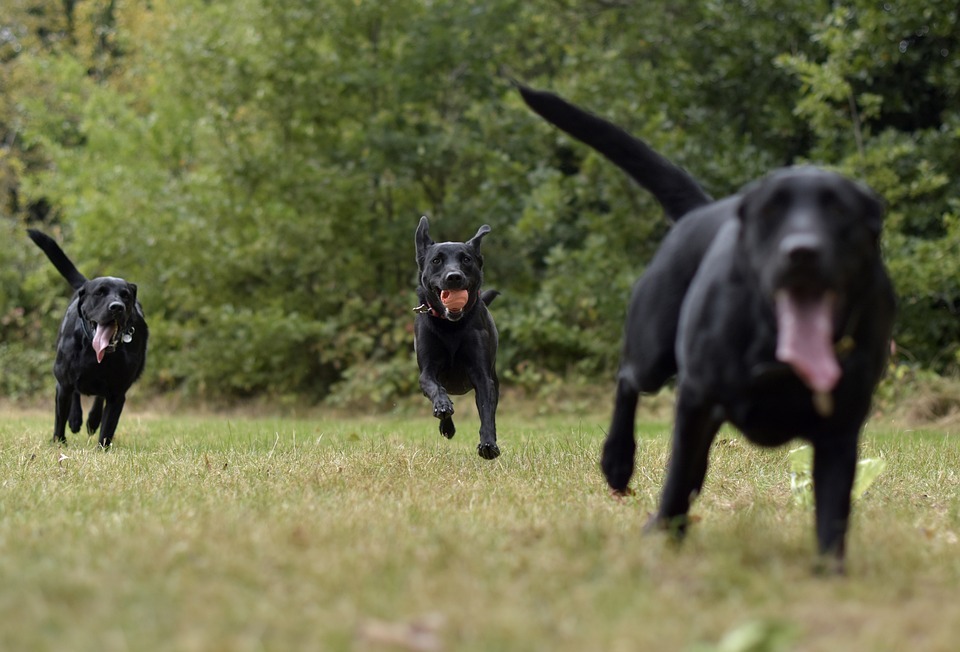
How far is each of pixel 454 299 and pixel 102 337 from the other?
253 centimetres

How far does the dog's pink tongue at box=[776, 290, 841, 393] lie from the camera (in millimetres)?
2494

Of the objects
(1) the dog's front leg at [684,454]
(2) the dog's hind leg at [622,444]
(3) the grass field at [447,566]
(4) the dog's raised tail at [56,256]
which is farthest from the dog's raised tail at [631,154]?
(4) the dog's raised tail at [56,256]

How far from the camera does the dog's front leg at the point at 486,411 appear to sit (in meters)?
6.30

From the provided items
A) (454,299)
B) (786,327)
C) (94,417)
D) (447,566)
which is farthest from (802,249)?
(94,417)

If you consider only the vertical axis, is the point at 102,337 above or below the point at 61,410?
above

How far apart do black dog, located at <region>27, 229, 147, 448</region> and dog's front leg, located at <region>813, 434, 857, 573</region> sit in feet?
18.4

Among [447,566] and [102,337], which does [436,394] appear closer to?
[102,337]

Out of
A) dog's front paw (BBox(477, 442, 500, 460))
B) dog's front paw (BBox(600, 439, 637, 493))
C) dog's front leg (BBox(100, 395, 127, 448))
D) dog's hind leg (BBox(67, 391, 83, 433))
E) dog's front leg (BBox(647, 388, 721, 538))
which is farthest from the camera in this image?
dog's hind leg (BBox(67, 391, 83, 433))

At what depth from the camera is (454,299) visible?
6766 mm

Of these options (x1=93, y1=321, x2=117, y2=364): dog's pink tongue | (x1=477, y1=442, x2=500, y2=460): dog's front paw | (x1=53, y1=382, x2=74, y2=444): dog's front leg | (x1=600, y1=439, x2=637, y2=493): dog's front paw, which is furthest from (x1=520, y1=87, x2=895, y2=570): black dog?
(x1=53, y1=382, x2=74, y2=444): dog's front leg

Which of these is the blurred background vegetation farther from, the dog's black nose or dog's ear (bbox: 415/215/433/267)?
the dog's black nose

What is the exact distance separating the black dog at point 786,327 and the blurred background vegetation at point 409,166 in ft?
34.9

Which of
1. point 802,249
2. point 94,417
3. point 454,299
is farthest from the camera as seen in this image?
point 94,417

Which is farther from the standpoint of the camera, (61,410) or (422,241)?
(61,410)
